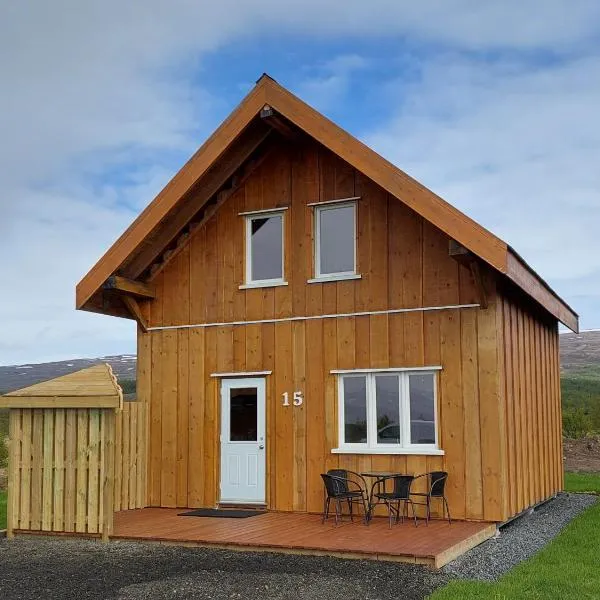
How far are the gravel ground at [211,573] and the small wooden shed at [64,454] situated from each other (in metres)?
0.47

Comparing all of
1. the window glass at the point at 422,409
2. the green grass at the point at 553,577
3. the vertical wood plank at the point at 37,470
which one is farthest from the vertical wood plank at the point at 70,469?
the green grass at the point at 553,577

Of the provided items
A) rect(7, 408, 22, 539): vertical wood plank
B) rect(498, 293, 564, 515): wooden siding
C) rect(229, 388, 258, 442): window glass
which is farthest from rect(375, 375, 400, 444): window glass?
rect(7, 408, 22, 539): vertical wood plank

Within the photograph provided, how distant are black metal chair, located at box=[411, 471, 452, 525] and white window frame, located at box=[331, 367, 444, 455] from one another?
1.10ft

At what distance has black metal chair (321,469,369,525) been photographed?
33.6 feet

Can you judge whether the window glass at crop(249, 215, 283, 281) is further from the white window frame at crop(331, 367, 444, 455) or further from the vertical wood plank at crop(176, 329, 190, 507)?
the white window frame at crop(331, 367, 444, 455)

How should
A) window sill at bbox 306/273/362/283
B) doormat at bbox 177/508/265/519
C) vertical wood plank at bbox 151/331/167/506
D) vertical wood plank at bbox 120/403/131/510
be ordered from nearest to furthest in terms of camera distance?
doormat at bbox 177/508/265/519 < window sill at bbox 306/273/362/283 < vertical wood plank at bbox 120/403/131/510 < vertical wood plank at bbox 151/331/167/506

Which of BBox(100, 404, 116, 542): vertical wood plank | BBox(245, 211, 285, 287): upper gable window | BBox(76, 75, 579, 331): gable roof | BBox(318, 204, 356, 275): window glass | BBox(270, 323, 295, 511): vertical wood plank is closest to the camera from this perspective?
BBox(76, 75, 579, 331): gable roof

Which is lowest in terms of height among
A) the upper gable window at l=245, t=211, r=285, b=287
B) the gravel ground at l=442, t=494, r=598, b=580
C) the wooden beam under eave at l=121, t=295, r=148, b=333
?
the gravel ground at l=442, t=494, r=598, b=580

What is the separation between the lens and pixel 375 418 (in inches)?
441

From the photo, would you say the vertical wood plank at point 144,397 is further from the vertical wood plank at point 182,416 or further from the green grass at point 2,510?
the green grass at point 2,510

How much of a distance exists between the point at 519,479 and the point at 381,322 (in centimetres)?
292

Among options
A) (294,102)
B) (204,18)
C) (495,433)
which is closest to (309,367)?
(495,433)

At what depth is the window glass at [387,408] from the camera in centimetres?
1106

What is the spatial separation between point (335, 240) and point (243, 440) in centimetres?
335
